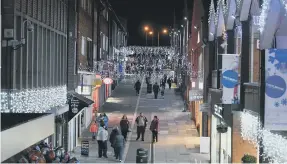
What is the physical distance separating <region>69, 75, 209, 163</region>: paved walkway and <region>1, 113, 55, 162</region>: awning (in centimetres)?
924

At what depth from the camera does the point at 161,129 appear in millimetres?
35250

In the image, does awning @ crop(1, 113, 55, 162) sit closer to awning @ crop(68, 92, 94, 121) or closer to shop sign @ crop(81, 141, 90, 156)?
shop sign @ crop(81, 141, 90, 156)

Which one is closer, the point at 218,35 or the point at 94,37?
the point at 218,35

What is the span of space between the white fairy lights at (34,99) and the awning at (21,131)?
208cm

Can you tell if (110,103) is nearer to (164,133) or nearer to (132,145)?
(164,133)

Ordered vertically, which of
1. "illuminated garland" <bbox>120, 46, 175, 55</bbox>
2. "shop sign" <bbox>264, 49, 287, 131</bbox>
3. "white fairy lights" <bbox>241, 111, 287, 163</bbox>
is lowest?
"white fairy lights" <bbox>241, 111, 287, 163</bbox>

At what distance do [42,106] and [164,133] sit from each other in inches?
568

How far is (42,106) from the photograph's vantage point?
20047mm

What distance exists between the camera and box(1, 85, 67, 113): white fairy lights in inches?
605

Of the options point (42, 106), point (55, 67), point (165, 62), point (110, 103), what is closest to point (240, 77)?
point (42, 106)

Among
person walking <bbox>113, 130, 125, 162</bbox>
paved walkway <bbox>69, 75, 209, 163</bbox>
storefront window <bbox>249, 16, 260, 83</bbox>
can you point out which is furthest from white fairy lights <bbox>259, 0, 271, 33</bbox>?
person walking <bbox>113, 130, 125, 162</bbox>

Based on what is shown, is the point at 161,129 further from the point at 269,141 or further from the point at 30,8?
the point at 269,141

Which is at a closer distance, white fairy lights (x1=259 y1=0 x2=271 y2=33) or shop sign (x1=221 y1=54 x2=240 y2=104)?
white fairy lights (x1=259 y1=0 x2=271 y2=33)

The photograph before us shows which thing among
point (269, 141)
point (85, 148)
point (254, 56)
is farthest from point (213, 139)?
point (269, 141)
